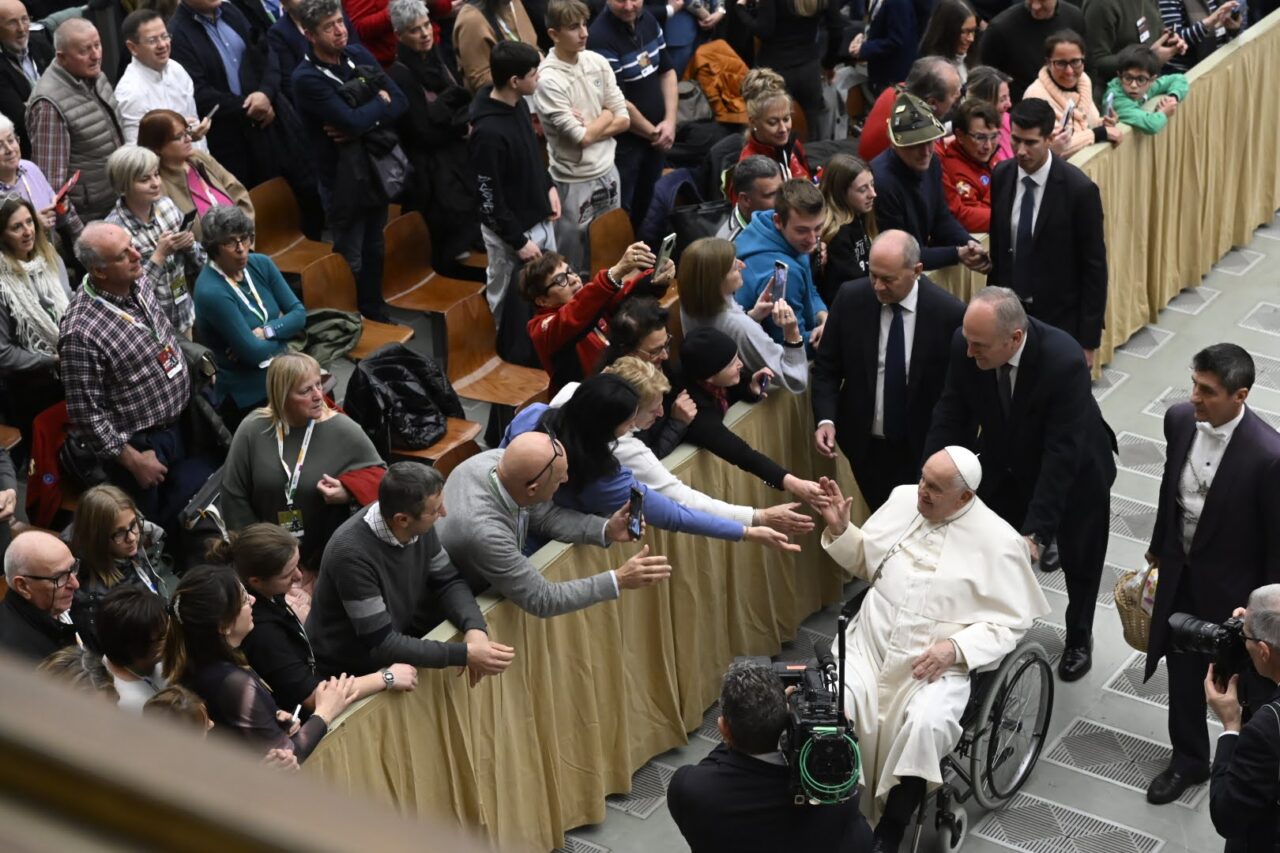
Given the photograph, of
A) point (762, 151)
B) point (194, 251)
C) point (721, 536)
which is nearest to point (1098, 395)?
point (762, 151)

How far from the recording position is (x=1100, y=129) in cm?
714

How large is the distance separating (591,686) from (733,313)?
4.65 feet

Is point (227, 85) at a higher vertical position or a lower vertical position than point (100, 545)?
A: higher

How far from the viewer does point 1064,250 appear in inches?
240

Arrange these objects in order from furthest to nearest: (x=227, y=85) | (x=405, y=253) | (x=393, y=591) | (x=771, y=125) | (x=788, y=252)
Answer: (x=405, y=253) < (x=227, y=85) < (x=771, y=125) < (x=788, y=252) < (x=393, y=591)

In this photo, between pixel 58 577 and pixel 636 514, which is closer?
pixel 58 577

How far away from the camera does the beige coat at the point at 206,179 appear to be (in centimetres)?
584

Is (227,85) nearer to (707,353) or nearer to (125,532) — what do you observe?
(707,353)

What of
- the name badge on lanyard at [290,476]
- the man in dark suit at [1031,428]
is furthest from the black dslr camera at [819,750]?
the name badge on lanyard at [290,476]

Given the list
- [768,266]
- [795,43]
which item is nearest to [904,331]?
[768,266]

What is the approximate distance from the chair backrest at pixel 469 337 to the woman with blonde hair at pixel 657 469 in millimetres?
1700

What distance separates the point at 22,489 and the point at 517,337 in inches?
81.2

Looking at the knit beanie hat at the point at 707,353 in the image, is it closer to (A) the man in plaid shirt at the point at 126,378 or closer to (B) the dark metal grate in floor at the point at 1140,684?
(A) the man in plaid shirt at the point at 126,378

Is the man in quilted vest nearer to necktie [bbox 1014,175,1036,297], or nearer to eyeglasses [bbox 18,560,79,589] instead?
eyeglasses [bbox 18,560,79,589]
